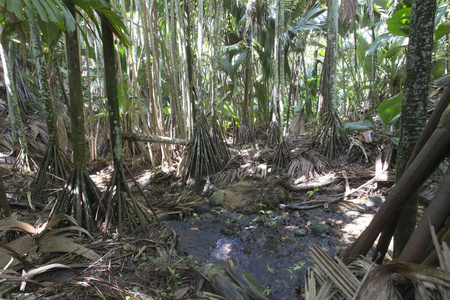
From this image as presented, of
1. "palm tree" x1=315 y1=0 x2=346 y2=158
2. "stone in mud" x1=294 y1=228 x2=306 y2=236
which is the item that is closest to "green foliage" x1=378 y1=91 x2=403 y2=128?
"palm tree" x1=315 y1=0 x2=346 y2=158

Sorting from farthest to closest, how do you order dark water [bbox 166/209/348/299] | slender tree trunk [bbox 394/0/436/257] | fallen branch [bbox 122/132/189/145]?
1. fallen branch [bbox 122/132/189/145]
2. dark water [bbox 166/209/348/299]
3. slender tree trunk [bbox 394/0/436/257]

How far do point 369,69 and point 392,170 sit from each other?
3512 mm

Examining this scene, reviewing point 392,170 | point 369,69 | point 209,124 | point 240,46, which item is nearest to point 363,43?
point 369,69

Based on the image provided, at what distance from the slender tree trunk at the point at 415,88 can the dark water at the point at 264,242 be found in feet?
3.22

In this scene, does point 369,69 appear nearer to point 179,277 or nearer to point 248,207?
point 248,207

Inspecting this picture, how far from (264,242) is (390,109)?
2.45 m

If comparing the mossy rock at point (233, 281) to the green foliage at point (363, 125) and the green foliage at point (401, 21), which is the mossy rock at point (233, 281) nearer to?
the green foliage at point (401, 21)

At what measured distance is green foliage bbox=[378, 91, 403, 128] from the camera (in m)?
3.16

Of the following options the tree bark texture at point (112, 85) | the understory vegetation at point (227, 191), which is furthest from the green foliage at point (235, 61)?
the tree bark texture at point (112, 85)

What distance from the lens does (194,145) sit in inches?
151

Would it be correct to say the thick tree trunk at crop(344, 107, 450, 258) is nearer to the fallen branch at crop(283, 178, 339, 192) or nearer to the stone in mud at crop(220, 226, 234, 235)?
the stone in mud at crop(220, 226, 234, 235)

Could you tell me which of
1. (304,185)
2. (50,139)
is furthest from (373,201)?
(50,139)

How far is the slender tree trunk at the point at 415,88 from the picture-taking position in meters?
1.05

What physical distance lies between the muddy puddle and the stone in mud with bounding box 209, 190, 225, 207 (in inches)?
6.4
